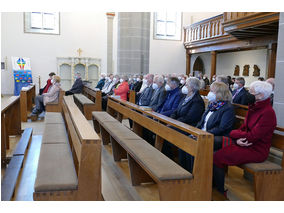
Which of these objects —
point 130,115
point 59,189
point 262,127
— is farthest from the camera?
point 130,115

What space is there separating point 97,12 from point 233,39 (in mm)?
7539

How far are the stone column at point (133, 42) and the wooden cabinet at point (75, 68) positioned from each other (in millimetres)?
6341

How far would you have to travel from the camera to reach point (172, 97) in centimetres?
503

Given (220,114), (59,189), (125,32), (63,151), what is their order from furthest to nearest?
(125,32), (220,114), (63,151), (59,189)

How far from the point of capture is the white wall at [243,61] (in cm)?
1406

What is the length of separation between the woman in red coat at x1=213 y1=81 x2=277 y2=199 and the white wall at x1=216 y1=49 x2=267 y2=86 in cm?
1159

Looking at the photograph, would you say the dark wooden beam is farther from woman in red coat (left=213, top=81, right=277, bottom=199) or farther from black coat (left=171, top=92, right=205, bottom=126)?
woman in red coat (left=213, top=81, right=277, bottom=199)

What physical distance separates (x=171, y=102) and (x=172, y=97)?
0.30 feet

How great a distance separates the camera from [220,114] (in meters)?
3.48

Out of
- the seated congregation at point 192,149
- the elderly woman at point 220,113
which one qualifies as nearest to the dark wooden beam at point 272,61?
the seated congregation at point 192,149

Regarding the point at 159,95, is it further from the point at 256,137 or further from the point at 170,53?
the point at 170,53

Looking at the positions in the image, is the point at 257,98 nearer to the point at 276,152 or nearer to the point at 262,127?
the point at 262,127

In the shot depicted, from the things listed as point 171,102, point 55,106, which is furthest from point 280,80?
point 55,106

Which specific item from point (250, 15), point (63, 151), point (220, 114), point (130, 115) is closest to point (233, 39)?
point (250, 15)
